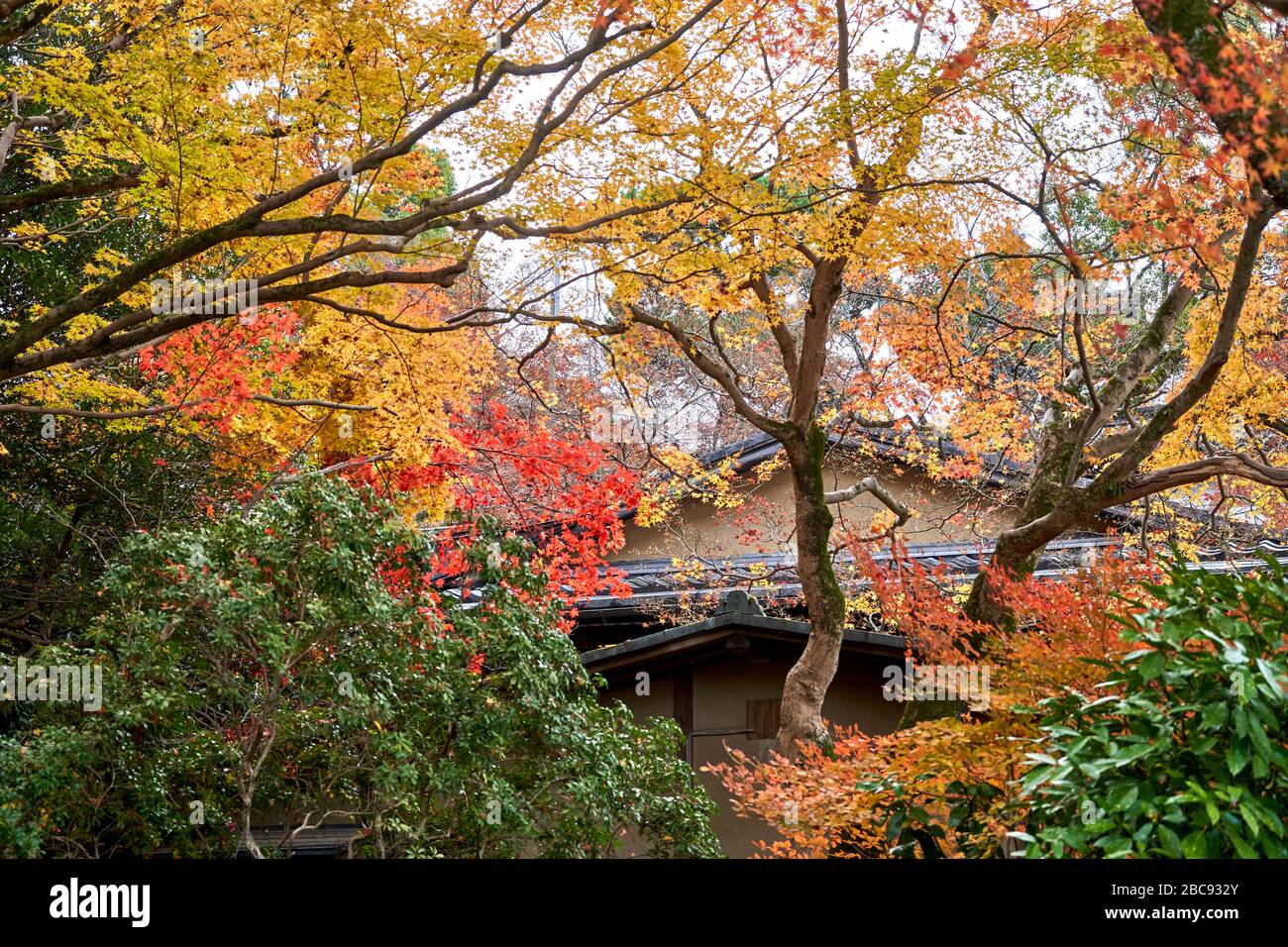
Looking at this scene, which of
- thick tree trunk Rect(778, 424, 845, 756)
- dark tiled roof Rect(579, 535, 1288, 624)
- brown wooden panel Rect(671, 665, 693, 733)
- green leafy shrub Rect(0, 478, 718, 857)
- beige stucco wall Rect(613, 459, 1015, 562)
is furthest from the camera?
beige stucco wall Rect(613, 459, 1015, 562)

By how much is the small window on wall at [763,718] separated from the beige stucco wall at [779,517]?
13.7 ft

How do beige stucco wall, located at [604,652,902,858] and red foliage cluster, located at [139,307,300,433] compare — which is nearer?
red foliage cluster, located at [139,307,300,433]

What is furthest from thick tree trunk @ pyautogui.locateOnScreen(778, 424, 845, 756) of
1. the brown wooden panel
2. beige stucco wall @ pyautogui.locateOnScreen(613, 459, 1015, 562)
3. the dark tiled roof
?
beige stucco wall @ pyautogui.locateOnScreen(613, 459, 1015, 562)

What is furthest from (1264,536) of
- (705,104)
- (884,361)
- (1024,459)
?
(705,104)

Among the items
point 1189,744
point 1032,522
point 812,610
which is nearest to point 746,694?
point 812,610

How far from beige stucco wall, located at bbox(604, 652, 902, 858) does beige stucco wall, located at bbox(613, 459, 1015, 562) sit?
410cm

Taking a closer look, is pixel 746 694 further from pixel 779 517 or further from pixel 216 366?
pixel 216 366

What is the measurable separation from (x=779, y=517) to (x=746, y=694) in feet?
15.1

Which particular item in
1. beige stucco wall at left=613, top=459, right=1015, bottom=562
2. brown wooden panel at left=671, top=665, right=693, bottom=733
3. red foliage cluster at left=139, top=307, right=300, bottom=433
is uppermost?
red foliage cluster at left=139, top=307, right=300, bottom=433

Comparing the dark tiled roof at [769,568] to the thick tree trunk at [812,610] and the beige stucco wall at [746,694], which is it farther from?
the thick tree trunk at [812,610]

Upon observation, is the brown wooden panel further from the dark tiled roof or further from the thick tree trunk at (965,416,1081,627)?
the thick tree trunk at (965,416,1081,627)

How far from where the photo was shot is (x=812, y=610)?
8477 millimetres

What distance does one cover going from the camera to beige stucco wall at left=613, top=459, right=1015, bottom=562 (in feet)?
46.2
